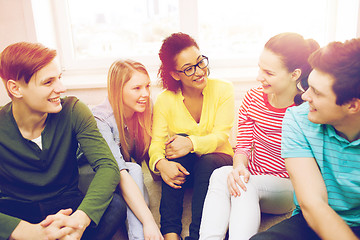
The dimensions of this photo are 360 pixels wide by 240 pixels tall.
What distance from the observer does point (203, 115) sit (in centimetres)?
175

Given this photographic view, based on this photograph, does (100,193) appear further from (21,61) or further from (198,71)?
(198,71)

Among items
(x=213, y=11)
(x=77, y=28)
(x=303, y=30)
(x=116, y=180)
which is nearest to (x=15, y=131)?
(x=116, y=180)

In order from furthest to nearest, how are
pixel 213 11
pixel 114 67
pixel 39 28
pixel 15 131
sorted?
1. pixel 213 11
2. pixel 39 28
3. pixel 114 67
4. pixel 15 131

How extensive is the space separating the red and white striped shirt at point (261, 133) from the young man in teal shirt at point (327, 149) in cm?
32

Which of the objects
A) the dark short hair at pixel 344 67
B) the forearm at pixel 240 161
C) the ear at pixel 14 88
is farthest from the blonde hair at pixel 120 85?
the dark short hair at pixel 344 67

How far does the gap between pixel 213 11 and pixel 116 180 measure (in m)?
1.62

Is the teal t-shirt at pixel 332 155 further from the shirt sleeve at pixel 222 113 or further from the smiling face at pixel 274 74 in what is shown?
the shirt sleeve at pixel 222 113

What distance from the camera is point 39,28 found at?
7.32 feet

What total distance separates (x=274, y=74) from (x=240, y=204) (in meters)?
0.57

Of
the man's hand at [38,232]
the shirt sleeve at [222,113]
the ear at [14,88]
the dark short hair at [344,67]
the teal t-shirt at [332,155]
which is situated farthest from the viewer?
the shirt sleeve at [222,113]

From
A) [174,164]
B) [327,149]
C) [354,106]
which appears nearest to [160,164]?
[174,164]

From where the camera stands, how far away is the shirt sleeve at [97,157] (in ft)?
4.29

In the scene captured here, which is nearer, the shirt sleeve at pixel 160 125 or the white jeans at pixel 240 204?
the white jeans at pixel 240 204

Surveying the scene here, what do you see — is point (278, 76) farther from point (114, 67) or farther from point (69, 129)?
point (69, 129)
